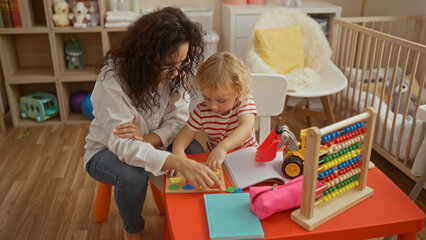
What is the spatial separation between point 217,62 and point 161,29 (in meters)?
0.21

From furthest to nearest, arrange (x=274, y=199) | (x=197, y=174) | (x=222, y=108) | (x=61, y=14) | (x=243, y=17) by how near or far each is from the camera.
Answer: (x=243, y=17) → (x=61, y=14) → (x=222, y=108) → (x=197, y=174) → (x=274, y=199)

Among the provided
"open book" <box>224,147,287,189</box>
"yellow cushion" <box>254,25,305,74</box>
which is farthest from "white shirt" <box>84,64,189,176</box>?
"yellow cushion" <box>254,25,305,74</box>

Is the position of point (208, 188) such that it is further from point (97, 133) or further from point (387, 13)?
point (387, 13)

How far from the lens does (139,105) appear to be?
1.39 m

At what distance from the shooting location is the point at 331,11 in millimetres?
2916

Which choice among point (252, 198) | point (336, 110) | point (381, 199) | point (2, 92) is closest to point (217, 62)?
point (252, 198)

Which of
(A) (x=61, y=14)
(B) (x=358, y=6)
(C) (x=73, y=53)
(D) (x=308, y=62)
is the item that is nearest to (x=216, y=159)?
(D) (x=308, y=62)

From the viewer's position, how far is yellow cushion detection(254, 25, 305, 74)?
97.8 inches

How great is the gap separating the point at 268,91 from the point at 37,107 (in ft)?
6.49

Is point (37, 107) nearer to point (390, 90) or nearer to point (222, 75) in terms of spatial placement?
point (222, 75)

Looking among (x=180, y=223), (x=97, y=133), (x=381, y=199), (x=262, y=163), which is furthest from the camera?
(x=97, y=133)

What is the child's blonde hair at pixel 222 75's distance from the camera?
1266mm

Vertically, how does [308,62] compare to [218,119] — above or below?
below

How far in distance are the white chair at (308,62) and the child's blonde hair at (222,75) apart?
1082mm
